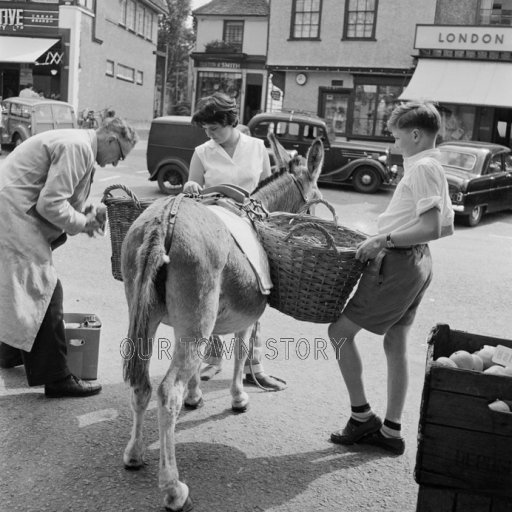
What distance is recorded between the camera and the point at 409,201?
3.64 m

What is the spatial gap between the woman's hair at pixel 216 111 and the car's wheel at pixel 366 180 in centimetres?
1334

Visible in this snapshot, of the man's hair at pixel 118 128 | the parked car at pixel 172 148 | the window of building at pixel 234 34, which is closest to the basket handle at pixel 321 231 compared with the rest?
the man's hair at pixel 118 128

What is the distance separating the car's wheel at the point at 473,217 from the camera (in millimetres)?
13922

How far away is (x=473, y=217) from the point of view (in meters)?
14.0

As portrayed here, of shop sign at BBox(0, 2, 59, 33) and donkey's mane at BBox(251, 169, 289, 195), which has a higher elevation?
shop sign at BBox(0, 2, 59, 33)

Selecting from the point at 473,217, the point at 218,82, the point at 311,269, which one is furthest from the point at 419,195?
the point at 218,82

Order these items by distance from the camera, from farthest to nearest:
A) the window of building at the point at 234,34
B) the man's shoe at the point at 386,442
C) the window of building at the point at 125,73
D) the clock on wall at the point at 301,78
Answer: the window of building at the point at 234,34
the window of building at the point at 125,73
the clock on wall at the point at 301,78
the man's shoe at the point at 386,442

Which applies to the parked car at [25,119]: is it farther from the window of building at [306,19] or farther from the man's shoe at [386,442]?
the man's shoe at [386,442]

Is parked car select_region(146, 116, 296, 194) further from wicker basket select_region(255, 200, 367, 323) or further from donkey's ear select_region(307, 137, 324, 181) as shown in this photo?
wicker basket select_region(255, 200, 367, 323)

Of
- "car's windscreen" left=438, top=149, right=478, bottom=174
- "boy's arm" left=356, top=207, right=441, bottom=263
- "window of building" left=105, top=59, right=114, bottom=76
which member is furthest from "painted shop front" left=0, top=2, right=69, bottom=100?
"boy's arm" left=356, top=207, right=441, bottom=263

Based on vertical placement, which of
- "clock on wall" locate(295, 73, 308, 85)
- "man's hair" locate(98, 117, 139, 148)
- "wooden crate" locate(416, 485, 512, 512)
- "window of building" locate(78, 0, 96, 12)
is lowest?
"wooden crate" locate(416, 485, 512, 512)

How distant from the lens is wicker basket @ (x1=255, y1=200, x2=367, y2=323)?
3.62 meters

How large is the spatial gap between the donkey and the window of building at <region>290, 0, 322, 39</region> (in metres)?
25.6

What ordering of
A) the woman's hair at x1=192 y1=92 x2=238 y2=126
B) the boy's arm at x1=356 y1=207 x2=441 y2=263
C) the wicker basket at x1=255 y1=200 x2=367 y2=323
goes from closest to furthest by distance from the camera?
the boy's arm at x1=356 y1=207 x2=441 y2=263
the wicker basket at x1=255 y1=200 x2=367 y2=323
the woman's hair at x1=192 y1=92 x2=238 y2=126
